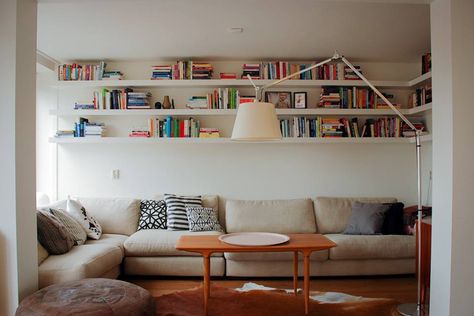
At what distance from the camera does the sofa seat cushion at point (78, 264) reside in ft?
9.03

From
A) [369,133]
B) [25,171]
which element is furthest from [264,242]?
[369,133]

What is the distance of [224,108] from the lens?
4.44m

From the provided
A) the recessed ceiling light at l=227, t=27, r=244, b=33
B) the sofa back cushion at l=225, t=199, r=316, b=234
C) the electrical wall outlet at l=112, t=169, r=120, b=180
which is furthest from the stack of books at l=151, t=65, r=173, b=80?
the sofa back cushion at l=225, t=199, r=316, b=234

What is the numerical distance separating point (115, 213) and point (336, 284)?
2493 millimetres

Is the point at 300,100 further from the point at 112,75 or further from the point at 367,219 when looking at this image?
the point at 112,75

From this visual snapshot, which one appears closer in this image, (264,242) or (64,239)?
(264,242)

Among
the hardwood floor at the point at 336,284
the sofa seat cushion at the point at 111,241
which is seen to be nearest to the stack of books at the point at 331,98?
the hardwood floor at the point at 336,284

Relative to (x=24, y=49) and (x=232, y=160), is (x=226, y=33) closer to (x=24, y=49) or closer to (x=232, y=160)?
(x=232, y=160)

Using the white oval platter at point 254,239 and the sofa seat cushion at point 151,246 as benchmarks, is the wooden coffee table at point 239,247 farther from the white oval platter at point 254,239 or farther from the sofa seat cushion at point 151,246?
the sofa seat cushion at point 151,246

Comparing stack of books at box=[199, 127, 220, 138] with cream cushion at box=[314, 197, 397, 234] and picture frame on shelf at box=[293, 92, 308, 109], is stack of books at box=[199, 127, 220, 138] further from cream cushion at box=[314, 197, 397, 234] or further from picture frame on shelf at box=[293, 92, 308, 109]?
cream cushion at box=[314, 197, 397, 234]

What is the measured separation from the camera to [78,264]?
287cm

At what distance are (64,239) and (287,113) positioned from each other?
8.87ft

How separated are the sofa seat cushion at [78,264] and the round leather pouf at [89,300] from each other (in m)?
0.30

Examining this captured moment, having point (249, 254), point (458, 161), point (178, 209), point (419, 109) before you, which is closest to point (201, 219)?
point (178, 209)
